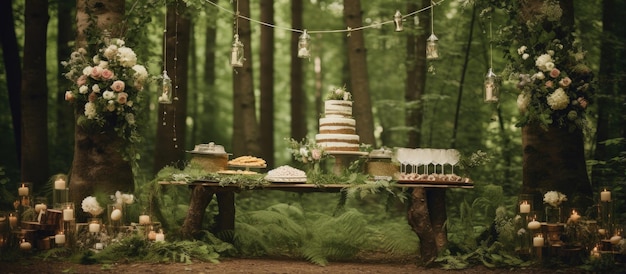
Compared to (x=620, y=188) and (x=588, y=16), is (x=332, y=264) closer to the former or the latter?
(x=620, y=188)

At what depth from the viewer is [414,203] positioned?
9641mm

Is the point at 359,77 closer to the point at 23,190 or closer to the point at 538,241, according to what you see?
the point at 538,241

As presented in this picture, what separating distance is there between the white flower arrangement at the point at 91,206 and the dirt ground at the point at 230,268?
3.04 ft

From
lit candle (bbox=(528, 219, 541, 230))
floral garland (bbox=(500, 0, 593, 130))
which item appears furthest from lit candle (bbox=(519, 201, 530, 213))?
floral garland (bbox=(500, 0, 593, 130))

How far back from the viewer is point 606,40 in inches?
575

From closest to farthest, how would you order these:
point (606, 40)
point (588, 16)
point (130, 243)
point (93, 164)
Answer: point (130, 243) → point (93, 164) → point (606, 40) → point (588, 16)

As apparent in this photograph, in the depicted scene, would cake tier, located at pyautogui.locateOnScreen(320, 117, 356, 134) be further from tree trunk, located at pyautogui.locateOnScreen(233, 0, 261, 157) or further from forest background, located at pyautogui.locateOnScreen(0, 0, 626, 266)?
tree trunk, located at pyautogui.locateOnScreen(233, 0, 261, 157)

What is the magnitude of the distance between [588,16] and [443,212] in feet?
30.6

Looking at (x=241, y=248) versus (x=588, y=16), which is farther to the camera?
(x=588, y=16)

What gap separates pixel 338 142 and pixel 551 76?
3.09 metres

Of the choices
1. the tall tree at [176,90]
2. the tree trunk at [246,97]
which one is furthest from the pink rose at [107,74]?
the tree trunk at [246,97]

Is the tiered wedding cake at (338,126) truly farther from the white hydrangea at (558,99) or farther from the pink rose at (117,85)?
the pink rose at (117,85)

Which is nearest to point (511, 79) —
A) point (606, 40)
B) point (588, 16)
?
point (606, 40)

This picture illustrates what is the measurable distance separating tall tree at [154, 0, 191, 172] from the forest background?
0.04 meters
